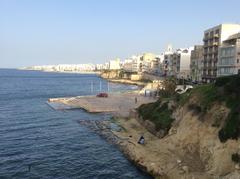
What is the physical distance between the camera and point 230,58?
78.0 metres

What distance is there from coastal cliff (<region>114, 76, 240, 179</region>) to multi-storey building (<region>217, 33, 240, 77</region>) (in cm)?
3338

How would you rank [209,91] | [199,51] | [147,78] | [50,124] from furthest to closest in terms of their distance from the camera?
[147,78] → [199,51] → [50,124] → [209,91]

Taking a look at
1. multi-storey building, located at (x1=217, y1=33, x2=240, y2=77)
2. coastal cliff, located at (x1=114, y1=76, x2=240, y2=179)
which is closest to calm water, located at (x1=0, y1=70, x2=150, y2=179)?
coastal cliff, located at (x1=114, y1=76, x2=240, y2=179)

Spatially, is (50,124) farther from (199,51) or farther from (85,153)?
(199,51)

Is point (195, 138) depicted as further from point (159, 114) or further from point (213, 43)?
point (213, 43)

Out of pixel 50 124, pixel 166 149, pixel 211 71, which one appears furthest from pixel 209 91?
pixel 211 71

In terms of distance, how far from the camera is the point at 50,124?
5603 centimetres

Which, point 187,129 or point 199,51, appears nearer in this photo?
point 187,129

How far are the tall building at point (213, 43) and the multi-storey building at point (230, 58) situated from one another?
4261mm

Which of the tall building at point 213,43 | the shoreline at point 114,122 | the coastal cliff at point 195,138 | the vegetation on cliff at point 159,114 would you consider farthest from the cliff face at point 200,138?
the tall building at point 213,43

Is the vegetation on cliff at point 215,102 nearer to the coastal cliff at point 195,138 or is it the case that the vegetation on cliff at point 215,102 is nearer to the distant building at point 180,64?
the coastal cliff at point 195,138

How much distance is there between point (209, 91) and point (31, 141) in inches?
946

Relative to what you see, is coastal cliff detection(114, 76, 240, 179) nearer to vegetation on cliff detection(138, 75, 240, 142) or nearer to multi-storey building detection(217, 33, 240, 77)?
vegetation on cliff detection(138, 75, 240, 142)

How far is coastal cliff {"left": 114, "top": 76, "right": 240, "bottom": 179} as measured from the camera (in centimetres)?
2934
